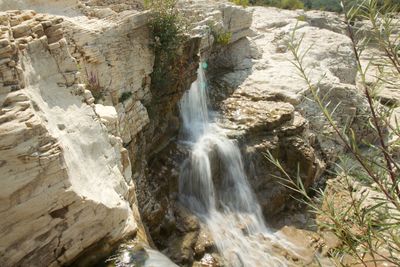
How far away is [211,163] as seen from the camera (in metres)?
9.16

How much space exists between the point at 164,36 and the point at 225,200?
385cm

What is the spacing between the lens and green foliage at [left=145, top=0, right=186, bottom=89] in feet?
27.7

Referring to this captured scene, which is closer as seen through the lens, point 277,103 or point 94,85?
point 94,85

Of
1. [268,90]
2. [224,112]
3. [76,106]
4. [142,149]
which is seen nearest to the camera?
[76,106]

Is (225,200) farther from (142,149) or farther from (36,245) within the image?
(36,245)

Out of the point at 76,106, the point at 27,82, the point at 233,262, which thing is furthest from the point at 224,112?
the point at 27,82

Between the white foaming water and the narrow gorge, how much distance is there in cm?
3

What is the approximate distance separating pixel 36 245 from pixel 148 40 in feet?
17.9

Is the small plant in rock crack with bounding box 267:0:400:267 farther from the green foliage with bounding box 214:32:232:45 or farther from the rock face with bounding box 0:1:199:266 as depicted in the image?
the green foliage with bounding box 214:32:232:45

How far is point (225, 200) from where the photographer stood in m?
9.24

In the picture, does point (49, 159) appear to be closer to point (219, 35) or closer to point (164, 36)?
point (164, 36)

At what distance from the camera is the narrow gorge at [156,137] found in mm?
3941

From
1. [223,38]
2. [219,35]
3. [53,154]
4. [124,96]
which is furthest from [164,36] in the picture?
[53,154]

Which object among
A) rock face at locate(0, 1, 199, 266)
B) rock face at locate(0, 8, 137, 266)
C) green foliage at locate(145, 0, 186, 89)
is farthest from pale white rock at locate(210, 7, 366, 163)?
rock face at locate(0, 8, 137, 266)
